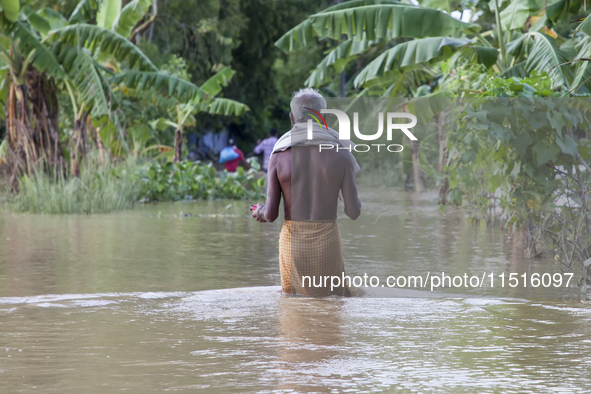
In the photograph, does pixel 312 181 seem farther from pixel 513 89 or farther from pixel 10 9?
pixel 10 9

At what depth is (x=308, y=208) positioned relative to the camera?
641cm

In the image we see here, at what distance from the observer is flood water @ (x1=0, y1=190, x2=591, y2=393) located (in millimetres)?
4551

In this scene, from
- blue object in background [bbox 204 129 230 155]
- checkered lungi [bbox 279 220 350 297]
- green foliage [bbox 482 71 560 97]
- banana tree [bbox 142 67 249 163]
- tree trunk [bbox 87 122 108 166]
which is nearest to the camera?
checkered lungi [bbox 279 220 350 297]

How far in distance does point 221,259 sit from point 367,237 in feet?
10.4

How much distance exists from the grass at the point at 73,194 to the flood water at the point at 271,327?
6359mm

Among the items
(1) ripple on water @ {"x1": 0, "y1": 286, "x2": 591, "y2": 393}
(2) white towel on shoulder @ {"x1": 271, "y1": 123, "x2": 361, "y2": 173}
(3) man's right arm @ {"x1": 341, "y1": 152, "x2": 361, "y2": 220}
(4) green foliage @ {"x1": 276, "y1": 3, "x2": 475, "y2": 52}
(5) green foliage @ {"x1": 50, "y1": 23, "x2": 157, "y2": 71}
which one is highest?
(5) green foliage @ {"x1": 50, "y1": 23, "x2": 157, "y2": 71}

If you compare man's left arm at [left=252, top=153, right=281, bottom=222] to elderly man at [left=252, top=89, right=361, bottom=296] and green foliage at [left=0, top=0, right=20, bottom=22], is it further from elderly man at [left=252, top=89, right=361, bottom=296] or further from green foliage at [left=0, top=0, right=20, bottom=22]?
green foliage at [left=0, top=0, right=20, bottom=22]

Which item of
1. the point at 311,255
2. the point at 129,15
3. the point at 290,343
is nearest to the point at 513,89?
the point at 311,255

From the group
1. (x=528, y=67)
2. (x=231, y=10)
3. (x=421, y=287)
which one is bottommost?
(x=421, y=287)

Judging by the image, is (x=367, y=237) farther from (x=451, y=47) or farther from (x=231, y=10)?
(x=231, y=10)

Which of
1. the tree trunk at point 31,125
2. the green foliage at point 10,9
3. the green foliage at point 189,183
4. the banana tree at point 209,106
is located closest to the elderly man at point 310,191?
the green foliage at point 10,9

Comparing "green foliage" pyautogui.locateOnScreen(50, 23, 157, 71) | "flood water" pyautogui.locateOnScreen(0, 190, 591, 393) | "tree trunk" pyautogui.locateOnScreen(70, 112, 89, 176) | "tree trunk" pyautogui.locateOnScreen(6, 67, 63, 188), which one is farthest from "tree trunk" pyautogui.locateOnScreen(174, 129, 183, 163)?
"flood water" pyautogui.locateOnScreen(0, 190, 591, 393)

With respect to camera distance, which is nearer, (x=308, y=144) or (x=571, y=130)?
(x=308, y=144)

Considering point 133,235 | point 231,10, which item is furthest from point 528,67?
point 231,10
